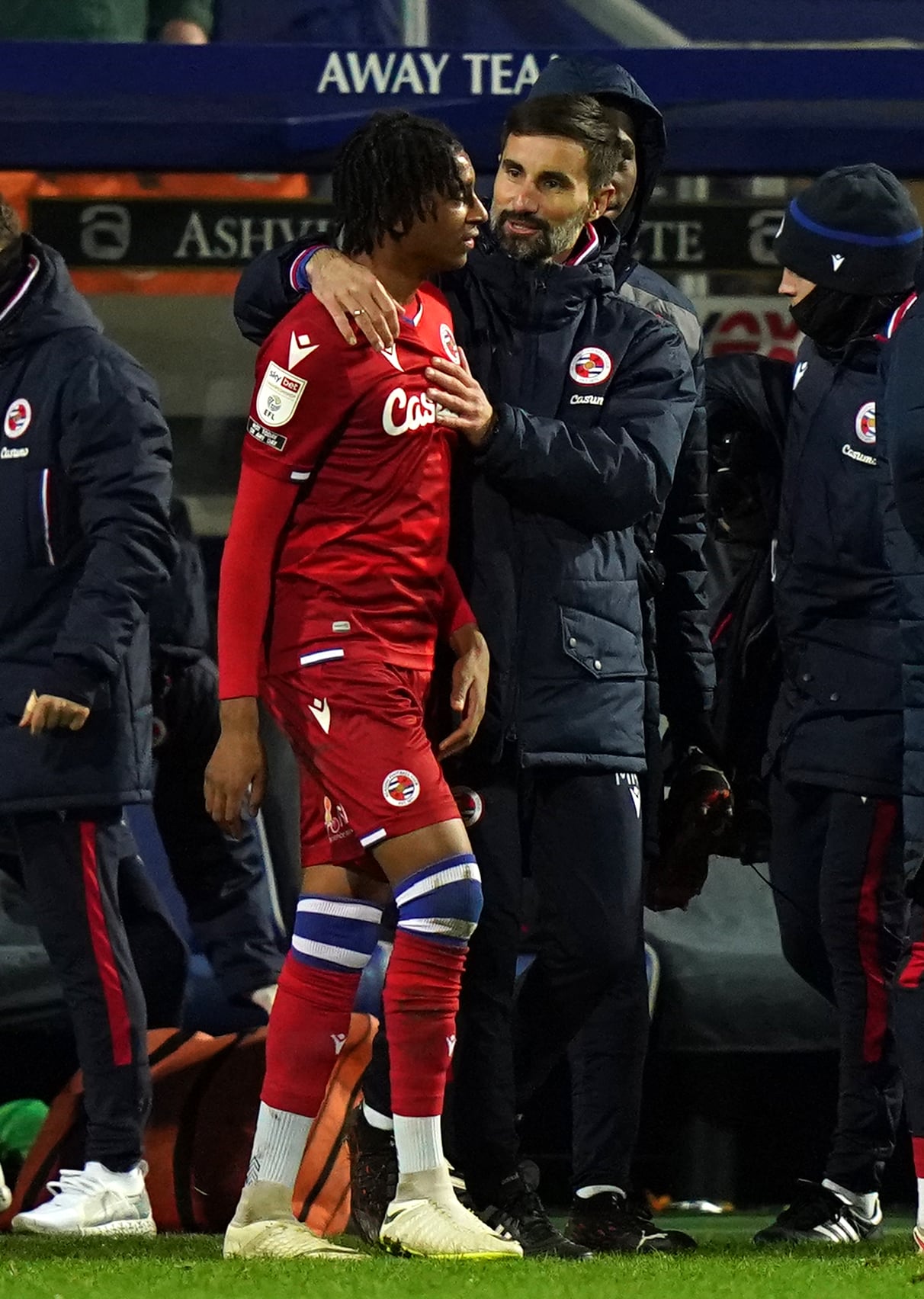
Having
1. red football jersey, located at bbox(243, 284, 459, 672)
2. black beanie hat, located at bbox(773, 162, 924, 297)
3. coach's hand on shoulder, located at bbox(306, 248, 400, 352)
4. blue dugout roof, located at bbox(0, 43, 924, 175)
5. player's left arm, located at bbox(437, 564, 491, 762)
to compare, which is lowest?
player's left arm, located at bbox(437, 564, 491, 762)

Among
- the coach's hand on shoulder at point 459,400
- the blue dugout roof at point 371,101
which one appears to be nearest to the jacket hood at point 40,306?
the blue dugout roof at point 371,101

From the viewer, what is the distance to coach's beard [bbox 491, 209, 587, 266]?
401 centimetres

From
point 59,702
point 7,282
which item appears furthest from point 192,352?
point 59,702

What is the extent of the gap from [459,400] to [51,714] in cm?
100

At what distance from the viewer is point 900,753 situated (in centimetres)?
436

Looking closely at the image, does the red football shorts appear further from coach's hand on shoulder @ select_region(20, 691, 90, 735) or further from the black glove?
the black glove

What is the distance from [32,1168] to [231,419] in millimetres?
1803

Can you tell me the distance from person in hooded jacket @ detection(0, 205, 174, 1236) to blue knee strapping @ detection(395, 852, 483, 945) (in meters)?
0.96

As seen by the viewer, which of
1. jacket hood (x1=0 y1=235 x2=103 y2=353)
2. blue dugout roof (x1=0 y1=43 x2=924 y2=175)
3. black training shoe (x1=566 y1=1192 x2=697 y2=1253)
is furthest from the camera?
blue dugout roof (x1=0 y1=43 x2=924 y2=175)

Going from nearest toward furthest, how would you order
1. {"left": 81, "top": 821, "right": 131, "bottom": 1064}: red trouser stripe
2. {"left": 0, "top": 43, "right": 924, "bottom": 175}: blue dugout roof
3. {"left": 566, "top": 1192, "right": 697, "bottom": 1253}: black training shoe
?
{"left": 566, "top": 1192, "right": 697, "bottom": 1253}: black training shoe → {"left": 81, "top": 821, "right": 131, "bottom": 1064}: red trouser stripe → {"left": 0, "top": 43, "right": 924, "bottom": 175}: blue dugout roof

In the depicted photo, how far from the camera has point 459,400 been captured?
12.4 feet

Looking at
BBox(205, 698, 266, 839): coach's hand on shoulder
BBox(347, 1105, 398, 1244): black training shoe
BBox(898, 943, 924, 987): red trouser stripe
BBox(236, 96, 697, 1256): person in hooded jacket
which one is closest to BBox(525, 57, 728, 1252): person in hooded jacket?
BBox(236, 96, 697, 1256): person in hooded jacket

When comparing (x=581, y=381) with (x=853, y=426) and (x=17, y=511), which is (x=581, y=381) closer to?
(x=853, y=426)

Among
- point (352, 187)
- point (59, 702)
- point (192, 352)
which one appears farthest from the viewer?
point (192, 352)
